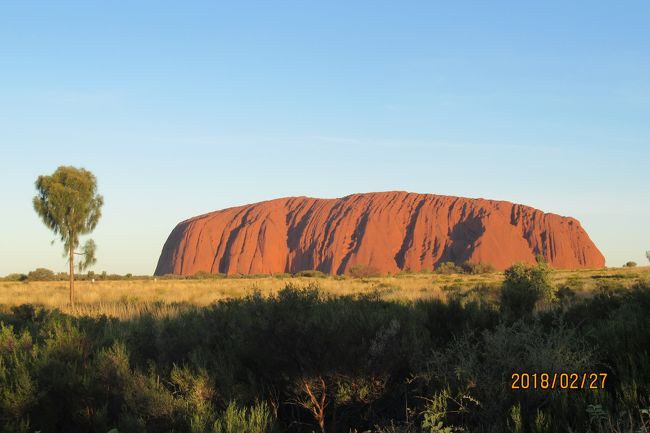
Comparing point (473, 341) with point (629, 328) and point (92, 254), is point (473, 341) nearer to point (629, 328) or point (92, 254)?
point (629, 328)

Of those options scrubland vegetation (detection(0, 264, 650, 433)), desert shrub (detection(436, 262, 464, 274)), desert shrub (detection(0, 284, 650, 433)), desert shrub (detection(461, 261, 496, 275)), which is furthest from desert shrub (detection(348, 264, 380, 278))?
desert shrub (detection(0, 284, 650, 433))

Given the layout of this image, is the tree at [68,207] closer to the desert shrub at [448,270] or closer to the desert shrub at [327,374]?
the desert shrub at [327,374]

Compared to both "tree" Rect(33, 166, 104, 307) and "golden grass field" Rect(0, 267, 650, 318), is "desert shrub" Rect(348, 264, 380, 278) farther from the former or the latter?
"tree" Rect(33, 166, 104, 307)

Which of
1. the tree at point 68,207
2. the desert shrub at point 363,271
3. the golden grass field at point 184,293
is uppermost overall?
the tree at point 68,207

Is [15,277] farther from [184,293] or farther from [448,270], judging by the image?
[448,270]

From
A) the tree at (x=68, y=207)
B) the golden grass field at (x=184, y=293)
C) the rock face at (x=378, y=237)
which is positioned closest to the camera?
the golden grass field at (x=184, y=293)

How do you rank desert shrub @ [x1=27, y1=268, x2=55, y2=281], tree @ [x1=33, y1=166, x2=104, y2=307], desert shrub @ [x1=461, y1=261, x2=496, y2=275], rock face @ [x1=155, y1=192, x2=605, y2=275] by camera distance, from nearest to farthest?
tree @ [x1=33, y1=166, x2=104, y2=307] → desert shrub @ [x1=27, y1=268, x2=55, y2=281] → desert shrub @ [x1=461, y1=261, x2=496, y2=275] → rock face @ [x1=155, y1=192, x2=605, y2=275]

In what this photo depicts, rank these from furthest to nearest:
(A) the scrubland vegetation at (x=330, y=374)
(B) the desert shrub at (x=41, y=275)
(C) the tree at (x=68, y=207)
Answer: (B) the desert shrub at (x=41, y=275) → (C) the tree at (x=68, y=207) → (A) the scrubland vegetation at (x=330, y=374)

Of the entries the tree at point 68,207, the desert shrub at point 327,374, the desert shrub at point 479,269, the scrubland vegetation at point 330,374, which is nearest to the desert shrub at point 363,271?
the desert shrub at point 479,269
